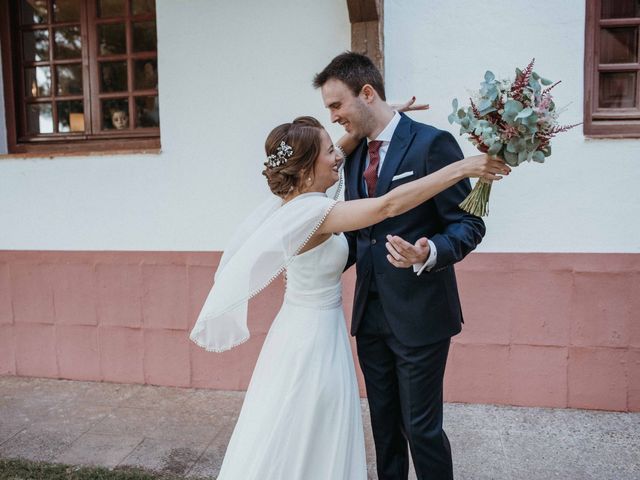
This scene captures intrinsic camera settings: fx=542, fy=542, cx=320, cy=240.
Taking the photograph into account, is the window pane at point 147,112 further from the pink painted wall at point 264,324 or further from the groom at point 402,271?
the groom at point 402,271

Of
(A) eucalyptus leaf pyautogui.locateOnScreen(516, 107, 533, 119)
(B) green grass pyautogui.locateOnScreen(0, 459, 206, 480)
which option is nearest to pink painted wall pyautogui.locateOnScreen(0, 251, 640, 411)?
(B) green grass pyautogui.locateOnScreen(0, 459, 206, 480)

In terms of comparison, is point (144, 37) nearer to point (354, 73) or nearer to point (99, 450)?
point (354, 73)

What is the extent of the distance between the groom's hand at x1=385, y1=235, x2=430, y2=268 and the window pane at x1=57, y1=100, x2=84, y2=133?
3.44 m

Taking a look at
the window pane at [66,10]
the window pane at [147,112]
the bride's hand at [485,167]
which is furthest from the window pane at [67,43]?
the bride's hand at [485,167]

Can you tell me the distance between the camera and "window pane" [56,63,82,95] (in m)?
4.30

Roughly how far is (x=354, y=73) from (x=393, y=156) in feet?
1.28

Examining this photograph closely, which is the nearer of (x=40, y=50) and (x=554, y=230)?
(x=554, y=230)

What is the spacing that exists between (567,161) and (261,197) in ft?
6.66

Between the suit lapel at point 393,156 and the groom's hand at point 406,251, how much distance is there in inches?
13.3

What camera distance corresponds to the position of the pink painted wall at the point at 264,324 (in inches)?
136

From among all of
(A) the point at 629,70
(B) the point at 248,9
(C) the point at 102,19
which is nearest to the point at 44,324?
(C) the point at 102,19

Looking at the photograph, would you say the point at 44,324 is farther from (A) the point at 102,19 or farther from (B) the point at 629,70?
(B) the point at 629,70

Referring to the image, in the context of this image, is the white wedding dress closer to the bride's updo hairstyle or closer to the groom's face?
the bride's updo hairstyle

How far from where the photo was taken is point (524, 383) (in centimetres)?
357
